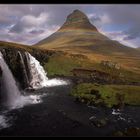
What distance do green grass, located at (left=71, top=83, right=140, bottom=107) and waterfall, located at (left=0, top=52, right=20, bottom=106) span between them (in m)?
13.4

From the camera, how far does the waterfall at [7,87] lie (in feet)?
159

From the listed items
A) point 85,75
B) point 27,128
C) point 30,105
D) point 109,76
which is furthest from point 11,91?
point 109,76

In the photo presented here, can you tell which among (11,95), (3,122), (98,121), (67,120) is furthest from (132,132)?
(11,95)

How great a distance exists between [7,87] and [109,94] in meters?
23.0

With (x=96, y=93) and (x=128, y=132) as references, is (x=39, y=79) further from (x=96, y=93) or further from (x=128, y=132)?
(x=128, y=132)

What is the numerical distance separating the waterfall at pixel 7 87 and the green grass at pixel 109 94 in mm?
13380

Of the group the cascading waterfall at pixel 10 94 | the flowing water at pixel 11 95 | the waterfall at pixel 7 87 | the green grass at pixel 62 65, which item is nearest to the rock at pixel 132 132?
the flowing water at pixel 11 95

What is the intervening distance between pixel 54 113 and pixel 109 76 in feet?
152

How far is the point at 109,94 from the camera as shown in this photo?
50500mm

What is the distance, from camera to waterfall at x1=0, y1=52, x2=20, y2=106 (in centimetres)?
4838

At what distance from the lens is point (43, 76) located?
73.0m

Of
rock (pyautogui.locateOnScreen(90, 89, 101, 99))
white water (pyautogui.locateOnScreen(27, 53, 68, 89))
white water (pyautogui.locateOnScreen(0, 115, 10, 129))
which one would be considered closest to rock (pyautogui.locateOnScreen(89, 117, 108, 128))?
rock (pyautogui.locateOnScreen(90, 89, 101, 99))

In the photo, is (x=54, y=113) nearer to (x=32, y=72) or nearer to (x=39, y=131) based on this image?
(x=39, y=131)

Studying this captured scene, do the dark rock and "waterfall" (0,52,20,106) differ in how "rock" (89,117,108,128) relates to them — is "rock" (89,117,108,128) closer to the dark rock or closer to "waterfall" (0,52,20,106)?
the dark rock
